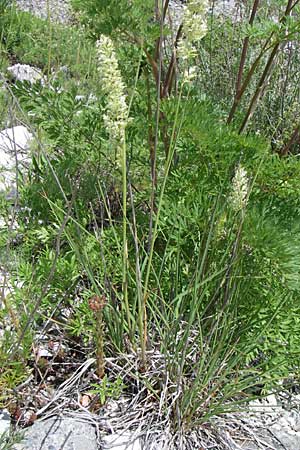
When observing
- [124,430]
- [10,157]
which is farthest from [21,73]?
[124,430]

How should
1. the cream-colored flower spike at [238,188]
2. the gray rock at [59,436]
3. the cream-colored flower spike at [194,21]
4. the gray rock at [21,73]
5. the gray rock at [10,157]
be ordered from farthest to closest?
the gray rock at [21,73] → the gray rock at [10,157] → the gray rock at [59,436] → the cream-colored flower spike at [238,188] → the cream-colored flower spike at [194,21]

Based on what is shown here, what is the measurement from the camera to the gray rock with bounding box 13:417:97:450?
6.35ft

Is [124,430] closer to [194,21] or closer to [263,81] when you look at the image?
[194,21]

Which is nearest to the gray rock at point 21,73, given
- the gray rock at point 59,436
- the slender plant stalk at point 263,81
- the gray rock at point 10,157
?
the gray rock at point 10,157

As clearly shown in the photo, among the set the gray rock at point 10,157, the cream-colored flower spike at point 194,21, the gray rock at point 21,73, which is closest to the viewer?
the cream-colored flower spike at point 194,21

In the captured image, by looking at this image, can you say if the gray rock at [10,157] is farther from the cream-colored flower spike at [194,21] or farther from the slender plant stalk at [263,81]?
the cream-colored flower spike at [194,21]

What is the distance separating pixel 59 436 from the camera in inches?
77.5

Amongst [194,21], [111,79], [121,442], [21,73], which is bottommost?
[121,442]

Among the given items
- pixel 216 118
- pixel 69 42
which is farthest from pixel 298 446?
pixel 69 42

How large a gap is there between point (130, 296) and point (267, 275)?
0.54 meters

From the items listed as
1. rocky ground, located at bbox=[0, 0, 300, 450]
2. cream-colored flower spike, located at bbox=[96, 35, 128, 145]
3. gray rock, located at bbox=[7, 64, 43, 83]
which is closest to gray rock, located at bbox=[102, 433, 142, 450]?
rocky ground, located at bbox=[0, 0, 300, 450]

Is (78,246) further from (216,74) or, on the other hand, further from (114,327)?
(216,74)

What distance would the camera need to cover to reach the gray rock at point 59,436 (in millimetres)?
1937

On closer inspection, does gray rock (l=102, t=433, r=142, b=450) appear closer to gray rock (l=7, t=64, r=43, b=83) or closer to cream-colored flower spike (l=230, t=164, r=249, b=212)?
cream-colored flower spike (l=230, t=164, r=249, b=212)
